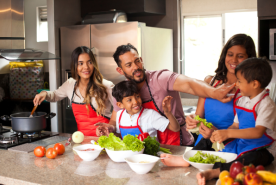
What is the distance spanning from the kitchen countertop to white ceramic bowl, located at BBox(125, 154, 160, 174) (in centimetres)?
3

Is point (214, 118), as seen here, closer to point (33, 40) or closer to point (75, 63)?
point (75, 63)

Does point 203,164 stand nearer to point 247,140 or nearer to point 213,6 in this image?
point 247,140

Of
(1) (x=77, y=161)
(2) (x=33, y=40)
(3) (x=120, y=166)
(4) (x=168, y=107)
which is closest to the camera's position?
(3) (x=120, y=166)

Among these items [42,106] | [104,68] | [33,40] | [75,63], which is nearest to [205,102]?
[75,63]

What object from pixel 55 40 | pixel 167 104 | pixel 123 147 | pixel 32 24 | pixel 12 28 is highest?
pixel 32 24

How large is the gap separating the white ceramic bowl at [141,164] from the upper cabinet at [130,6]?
2.66 meters


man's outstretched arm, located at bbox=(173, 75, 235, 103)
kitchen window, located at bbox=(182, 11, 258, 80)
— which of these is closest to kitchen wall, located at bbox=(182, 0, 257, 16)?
kitchen window, located at bbox=(182, 11, 258, 80)

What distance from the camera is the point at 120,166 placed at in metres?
1.64

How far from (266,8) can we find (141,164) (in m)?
2.41

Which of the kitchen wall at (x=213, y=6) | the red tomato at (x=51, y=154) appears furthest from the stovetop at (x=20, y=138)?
the kitchen wall at (x=213, y=6)

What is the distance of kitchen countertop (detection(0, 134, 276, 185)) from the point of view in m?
1.45

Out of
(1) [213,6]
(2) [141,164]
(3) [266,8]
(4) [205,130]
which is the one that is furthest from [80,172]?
(1) [213,6]

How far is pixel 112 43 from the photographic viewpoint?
11.8 feet

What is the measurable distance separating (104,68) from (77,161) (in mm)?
2093
